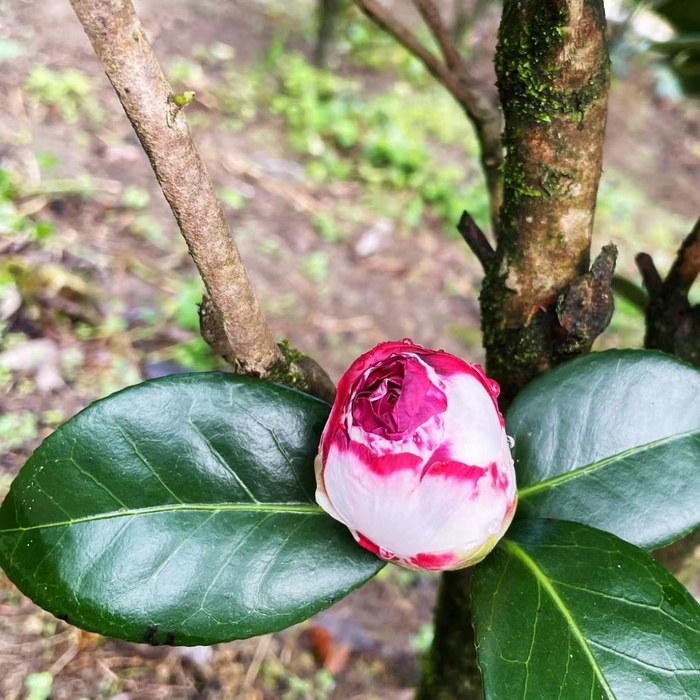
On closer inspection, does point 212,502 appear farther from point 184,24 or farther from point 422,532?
point 184,24

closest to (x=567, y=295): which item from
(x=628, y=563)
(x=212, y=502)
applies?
(x=628, y=563)

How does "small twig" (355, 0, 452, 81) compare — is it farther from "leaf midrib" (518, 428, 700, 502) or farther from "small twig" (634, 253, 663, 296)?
"leaf midrib" (518, 428, 700, 502)

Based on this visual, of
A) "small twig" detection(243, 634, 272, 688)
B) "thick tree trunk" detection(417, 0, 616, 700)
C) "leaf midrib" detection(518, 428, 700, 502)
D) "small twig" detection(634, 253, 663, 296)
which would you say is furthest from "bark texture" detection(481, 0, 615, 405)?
"small twig" detection(243, 634, 272, 688)

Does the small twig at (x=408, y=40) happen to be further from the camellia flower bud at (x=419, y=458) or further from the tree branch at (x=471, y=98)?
the camellia flower bud at (x=419, y=458)

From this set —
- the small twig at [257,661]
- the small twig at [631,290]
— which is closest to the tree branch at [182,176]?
the small twig at [631,290]

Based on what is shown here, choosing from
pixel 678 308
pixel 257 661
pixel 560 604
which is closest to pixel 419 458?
pixel 560 604

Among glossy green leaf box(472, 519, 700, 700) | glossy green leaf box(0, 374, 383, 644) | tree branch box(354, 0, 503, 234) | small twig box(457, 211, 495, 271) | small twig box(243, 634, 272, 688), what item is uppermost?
tree branch box(354, 0, 503, 234)

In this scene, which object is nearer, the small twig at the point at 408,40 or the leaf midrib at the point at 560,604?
the leaf midrib at the point at 560,604
